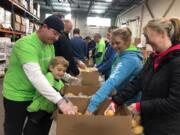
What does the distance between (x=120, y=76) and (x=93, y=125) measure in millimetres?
640

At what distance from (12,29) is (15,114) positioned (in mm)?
6240

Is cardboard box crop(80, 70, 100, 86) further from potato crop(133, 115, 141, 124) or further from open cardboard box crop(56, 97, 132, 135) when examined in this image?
open cardboard box crop(56, 97, 132, 135)

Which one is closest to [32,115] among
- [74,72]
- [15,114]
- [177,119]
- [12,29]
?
[15,114]

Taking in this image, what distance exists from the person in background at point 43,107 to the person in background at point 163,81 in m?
0.73

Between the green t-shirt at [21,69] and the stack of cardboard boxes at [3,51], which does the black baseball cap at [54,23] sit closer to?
the green t-shirt at [21,69]

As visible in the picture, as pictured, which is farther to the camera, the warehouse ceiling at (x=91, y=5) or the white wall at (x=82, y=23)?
the white wall at (x=82, y=23)

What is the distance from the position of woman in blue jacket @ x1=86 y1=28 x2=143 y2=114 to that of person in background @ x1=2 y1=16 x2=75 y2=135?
253 mm

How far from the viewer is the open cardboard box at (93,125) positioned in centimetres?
167

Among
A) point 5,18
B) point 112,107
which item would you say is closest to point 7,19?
point 5,18

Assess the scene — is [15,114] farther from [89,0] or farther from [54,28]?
[89,0]

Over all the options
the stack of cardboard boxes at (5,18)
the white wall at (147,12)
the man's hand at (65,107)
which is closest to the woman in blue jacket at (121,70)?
the man's hand at (65,107)

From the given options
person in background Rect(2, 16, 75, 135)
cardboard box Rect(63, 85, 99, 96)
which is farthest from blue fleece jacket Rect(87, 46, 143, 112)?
cardboard box Rect(63, 85, 99, 96)

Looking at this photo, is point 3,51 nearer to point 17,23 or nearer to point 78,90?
point 17,23

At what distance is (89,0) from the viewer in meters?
17.3
